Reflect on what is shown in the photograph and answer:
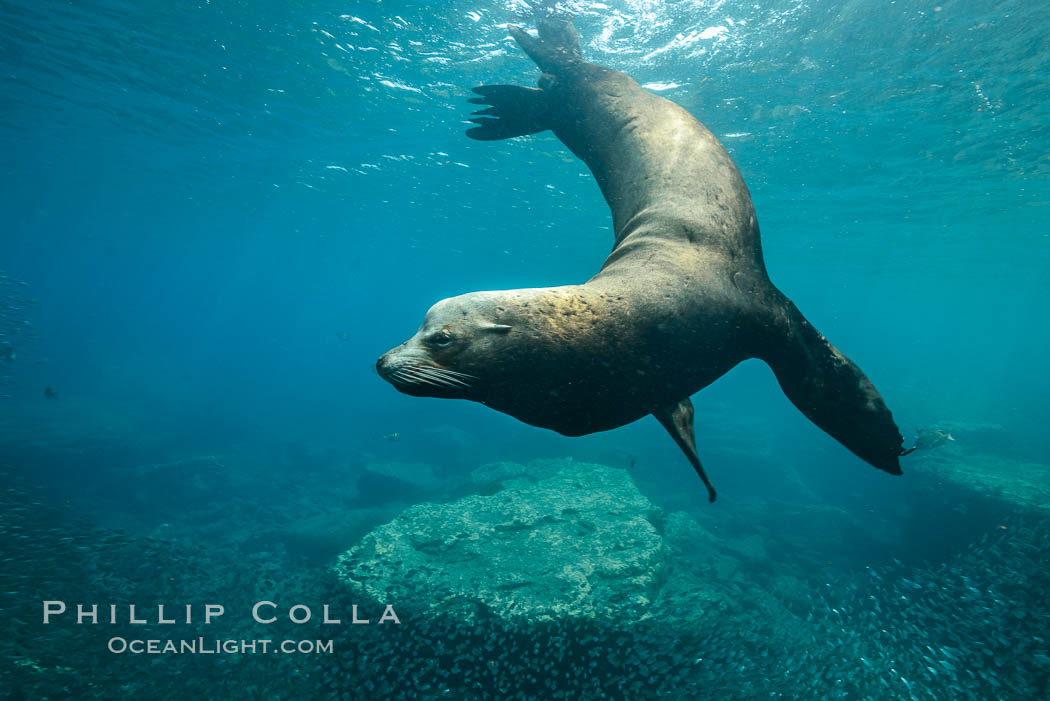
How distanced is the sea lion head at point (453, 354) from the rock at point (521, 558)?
20.1 ft

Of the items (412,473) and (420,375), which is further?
(412,473)

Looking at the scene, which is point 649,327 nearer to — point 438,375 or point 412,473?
point 438,375

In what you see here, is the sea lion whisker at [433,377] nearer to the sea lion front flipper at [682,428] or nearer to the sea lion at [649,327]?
the sea lion at [649,327]

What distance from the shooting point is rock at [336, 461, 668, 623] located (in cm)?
738

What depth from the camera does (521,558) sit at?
8867 mm

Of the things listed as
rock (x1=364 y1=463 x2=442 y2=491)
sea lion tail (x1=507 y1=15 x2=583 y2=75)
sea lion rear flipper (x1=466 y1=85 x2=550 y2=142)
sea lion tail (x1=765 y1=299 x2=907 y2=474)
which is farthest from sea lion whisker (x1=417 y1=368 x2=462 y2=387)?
rock (x1=364 y1=463 x2=442 y2=491)

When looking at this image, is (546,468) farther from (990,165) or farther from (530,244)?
(530,244)

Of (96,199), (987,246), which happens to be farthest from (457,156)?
(96,199)

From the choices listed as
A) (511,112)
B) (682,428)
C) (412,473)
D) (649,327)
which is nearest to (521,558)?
(682,428)

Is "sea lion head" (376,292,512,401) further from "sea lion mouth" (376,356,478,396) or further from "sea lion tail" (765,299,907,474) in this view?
"sea lion tail" (765,299,907,474)

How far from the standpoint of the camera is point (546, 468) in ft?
51.6

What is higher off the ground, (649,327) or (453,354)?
(649,327)

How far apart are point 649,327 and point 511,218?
27766 millimetres

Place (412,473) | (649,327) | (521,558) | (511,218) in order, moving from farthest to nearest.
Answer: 1. (511,218)
2. (412,473)
3. (521,558)
4. (649,327)
